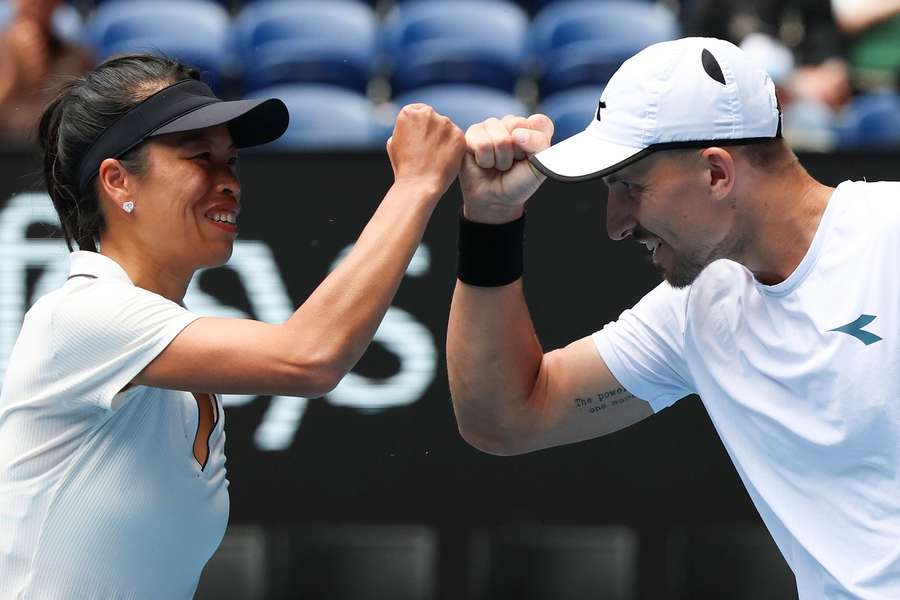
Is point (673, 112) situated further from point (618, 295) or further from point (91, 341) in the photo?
point (618, 295)

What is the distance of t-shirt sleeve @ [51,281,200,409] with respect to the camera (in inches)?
86.7

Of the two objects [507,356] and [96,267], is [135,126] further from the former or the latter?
[507,356]

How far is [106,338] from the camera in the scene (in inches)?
87.4

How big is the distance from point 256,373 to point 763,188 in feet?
3.24

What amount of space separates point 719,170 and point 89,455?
1.20m

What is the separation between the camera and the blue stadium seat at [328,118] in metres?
5.81

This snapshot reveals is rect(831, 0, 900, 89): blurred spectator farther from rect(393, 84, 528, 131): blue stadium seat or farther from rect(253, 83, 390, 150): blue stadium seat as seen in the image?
rect(253, 83, 390, 150): blue stadium seat

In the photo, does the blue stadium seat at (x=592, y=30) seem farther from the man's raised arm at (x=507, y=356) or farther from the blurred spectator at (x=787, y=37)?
the man's raised arm at (x=507, y=356)

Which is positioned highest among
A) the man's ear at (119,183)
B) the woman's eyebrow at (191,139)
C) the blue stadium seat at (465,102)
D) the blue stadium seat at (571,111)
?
the woman's eyebrow at (191,139)

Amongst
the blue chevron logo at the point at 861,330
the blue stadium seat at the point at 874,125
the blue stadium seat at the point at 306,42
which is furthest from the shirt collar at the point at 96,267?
the blue stadium seat at the point at 874,125

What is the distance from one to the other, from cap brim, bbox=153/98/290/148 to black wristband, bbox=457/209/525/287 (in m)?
0.45

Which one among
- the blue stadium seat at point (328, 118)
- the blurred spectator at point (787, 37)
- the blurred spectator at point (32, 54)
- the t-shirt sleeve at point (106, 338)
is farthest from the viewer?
the blurred spectator at point (787, 37)

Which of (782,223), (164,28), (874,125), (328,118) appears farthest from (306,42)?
(782,223)

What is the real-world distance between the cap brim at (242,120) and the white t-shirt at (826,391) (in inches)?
34.8
